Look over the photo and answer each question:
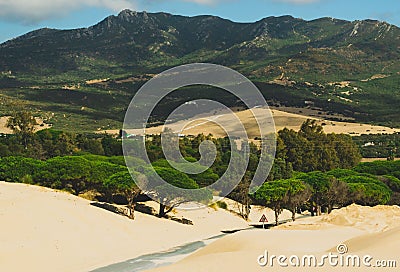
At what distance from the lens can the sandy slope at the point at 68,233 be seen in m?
32.1

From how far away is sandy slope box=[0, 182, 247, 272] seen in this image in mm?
32062

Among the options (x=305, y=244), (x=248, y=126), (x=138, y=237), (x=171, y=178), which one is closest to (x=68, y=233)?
(x=138, y=237)

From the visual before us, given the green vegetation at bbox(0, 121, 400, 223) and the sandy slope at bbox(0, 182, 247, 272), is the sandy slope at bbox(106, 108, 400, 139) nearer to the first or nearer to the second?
the green vegetation at bbox(0, 121, 400, 223)

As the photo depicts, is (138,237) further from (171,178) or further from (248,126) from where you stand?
(248,126)

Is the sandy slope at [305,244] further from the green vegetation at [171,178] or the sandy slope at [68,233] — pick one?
the sandy slope at [68,233]

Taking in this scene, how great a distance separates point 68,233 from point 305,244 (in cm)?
1664

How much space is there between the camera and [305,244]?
94.2ft

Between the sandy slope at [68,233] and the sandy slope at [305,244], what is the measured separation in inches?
359

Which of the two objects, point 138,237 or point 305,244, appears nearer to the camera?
point 305,244

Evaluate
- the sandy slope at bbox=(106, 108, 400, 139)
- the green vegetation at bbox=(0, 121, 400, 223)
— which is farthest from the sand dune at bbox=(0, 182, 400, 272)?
the sandy slope at bbox=(106, 108, 400, 139)

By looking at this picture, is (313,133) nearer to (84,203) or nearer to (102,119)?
(84,203)

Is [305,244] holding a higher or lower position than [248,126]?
lower

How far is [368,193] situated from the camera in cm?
5856

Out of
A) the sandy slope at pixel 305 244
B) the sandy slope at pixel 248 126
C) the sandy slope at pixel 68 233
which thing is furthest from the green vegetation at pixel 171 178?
the sandy slope at pixel 248 126
